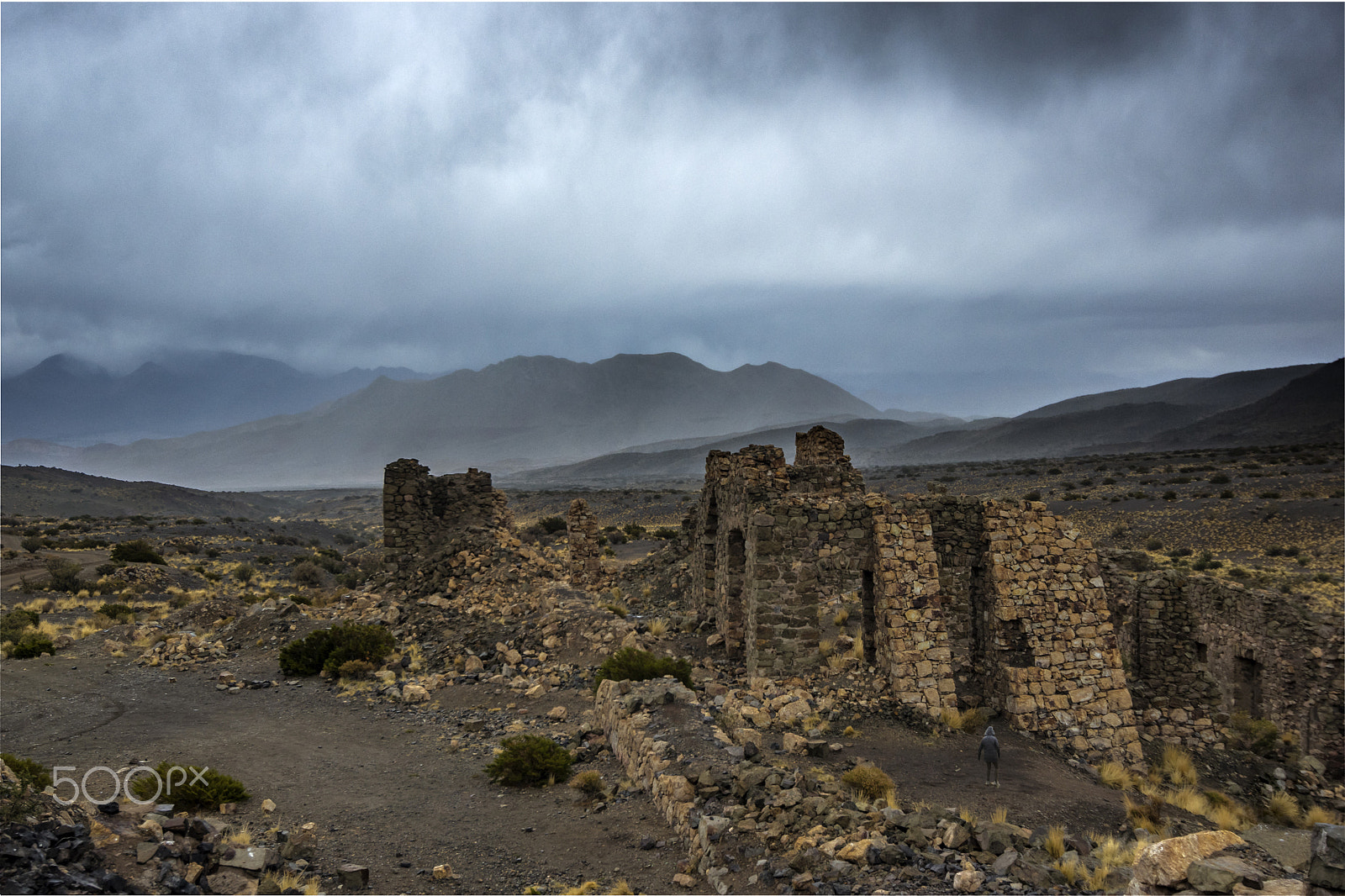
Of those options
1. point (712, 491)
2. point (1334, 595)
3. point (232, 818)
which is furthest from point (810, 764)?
point (1334, 595)

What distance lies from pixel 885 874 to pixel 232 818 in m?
8.34

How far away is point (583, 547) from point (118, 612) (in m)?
15.8

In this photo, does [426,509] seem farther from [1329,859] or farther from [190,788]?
A: [1329,859]

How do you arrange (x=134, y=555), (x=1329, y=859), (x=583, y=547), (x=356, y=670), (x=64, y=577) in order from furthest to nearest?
(x=134, y=555), (x=64, y=577), (x=583, y=547), (x=356, y=670), (x=1329, y=859)

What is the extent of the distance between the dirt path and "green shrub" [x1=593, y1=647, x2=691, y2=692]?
1.28 meters

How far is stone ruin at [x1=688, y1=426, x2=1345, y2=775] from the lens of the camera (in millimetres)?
12172

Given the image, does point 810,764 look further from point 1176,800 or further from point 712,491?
point 712,491

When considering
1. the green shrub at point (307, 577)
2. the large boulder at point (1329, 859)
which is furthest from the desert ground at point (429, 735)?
the large boulder at point (1329, 859)

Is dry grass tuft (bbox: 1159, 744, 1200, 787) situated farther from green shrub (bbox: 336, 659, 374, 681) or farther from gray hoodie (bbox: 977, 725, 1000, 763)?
green shrub (bbox: 336, 659, 374, 681)

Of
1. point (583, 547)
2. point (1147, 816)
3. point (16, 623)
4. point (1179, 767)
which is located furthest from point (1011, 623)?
point (16, 623)

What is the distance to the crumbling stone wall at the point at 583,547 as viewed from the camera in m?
27.3

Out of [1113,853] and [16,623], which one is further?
[16,623]

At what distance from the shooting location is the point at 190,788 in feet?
31.3

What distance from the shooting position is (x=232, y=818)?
9.47 meters
